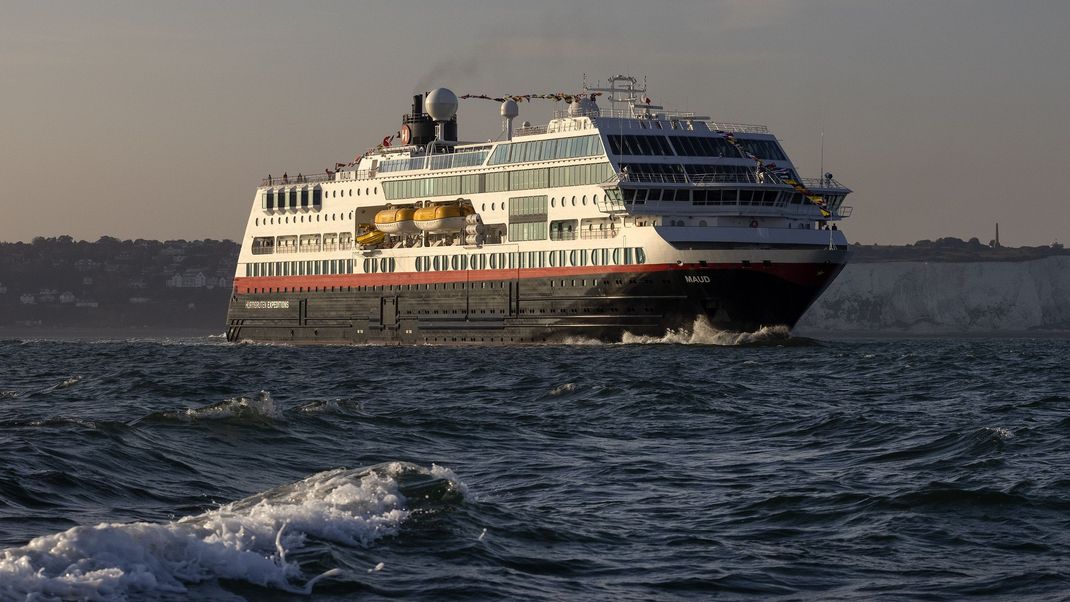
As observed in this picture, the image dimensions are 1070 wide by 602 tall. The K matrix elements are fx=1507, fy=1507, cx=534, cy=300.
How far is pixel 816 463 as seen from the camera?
→ 24562mm

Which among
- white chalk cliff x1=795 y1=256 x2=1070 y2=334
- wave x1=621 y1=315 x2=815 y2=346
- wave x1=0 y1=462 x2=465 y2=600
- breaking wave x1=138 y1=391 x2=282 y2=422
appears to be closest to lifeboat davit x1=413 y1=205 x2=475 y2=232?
wave x1=621 y1=315 x2=815 y2=346

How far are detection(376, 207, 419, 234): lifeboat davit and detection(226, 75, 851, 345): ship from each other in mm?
104

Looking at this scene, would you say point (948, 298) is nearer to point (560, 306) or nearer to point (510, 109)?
point (510, 109)

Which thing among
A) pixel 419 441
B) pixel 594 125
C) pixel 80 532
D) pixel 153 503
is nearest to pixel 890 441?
pixel 419 441

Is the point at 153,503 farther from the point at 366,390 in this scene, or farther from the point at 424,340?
the point at 424,340

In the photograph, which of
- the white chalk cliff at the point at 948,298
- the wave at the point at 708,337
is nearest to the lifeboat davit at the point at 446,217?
the wave at the point at 708,337

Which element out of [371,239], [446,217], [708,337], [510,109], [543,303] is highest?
[510,109]

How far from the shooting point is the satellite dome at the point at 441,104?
281 feet

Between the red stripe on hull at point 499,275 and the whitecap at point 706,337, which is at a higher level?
the red stripe on hull at point 499,275

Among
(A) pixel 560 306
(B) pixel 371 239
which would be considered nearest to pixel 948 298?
(B) pixel 371 239

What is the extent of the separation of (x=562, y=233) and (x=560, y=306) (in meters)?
3.88

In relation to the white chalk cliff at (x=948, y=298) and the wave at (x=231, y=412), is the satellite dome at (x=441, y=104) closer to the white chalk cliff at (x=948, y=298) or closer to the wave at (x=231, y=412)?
the wave at (x=231, y=412)

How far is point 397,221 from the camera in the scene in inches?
3201

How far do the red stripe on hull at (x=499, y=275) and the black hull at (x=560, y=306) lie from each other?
84mm
